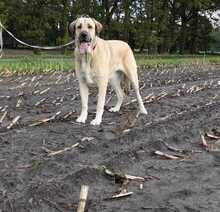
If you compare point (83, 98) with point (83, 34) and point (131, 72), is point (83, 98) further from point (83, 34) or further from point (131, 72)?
point (131, 72)

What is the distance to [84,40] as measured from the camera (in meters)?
7.41

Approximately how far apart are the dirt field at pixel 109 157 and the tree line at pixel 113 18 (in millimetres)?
28528

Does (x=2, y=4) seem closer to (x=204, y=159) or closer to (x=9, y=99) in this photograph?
(x=9, y=99)

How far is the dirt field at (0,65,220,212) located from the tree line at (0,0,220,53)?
2853cm

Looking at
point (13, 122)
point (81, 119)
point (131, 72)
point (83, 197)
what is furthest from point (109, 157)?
point (131, 72)

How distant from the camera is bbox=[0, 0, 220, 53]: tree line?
40031 millimetres

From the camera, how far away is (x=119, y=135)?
6836 millimetres

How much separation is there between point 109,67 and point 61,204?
407 cm

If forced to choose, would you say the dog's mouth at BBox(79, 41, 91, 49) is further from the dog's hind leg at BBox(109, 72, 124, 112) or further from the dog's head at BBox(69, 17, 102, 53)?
the dog's hind leg at BBox(109, 72, 124, 112)

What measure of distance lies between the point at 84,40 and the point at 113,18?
126ft

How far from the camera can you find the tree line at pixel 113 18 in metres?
40.0

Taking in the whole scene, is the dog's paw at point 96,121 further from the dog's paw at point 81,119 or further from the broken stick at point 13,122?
the broken stick at point 13,122

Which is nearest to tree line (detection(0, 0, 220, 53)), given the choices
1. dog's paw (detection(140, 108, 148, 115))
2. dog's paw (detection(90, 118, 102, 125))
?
dog's paw (detection(140, 108, 148, 115))

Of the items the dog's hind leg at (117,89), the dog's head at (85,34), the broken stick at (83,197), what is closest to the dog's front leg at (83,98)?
the dog's head at (85,34)
